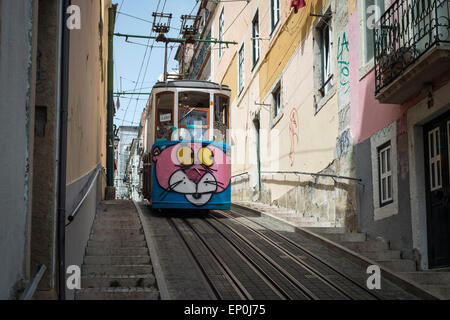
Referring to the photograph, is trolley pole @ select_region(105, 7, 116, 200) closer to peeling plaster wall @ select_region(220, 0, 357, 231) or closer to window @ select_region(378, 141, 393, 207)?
peeling plaster wall @ select_region(220, 0, 357, 231)

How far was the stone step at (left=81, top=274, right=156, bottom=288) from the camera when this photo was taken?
7641mm

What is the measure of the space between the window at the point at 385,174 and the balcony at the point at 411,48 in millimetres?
1117

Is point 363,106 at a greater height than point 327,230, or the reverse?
point 363,106

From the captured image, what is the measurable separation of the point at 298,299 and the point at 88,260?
3.30 metres

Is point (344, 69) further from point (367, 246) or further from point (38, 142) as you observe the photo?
point (38, 142)

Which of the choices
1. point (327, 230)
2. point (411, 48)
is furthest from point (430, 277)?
point (327, 230)

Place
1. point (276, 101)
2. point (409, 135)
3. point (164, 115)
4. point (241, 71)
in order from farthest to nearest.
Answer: point (241, 71)
point (276, 101)
point (164, 115)
point (409, 135)

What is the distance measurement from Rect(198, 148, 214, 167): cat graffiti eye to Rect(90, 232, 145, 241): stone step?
3256 millimetres

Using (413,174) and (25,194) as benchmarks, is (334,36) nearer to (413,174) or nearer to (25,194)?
(413,174)

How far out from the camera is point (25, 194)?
4.34 meters

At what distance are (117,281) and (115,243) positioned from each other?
2350 millimetres

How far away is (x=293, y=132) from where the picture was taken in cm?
→ 1617

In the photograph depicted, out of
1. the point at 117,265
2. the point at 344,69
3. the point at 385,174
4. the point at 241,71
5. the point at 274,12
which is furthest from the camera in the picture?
the point at 241,71
